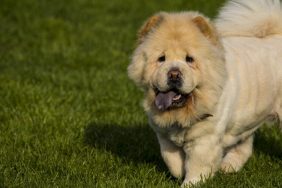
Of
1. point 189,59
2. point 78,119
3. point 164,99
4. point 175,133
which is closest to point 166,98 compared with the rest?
point 164,99

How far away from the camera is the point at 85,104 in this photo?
7.86 meters

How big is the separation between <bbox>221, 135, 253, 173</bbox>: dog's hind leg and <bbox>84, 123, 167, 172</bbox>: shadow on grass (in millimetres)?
568

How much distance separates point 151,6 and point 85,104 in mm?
8102

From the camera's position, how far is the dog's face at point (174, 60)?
4.64 m

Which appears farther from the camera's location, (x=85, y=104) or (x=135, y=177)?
(x=85, y=104)

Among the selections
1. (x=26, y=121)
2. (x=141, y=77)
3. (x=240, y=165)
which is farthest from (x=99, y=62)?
(x=141, y=77)

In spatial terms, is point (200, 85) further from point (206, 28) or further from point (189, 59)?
point (206, 28)

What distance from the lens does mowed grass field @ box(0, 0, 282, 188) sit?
540 cm

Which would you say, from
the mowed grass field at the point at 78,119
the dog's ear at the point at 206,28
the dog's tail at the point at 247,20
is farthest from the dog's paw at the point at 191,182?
the dog's tail at the point at 247,20

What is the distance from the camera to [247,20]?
5.81 meters

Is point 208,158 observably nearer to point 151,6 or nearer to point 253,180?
point 253,180

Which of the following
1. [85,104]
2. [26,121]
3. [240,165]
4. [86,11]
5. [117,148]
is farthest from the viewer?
[86,11]

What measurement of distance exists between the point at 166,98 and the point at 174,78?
199 mm

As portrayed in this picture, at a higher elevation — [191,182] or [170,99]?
[170,99]
